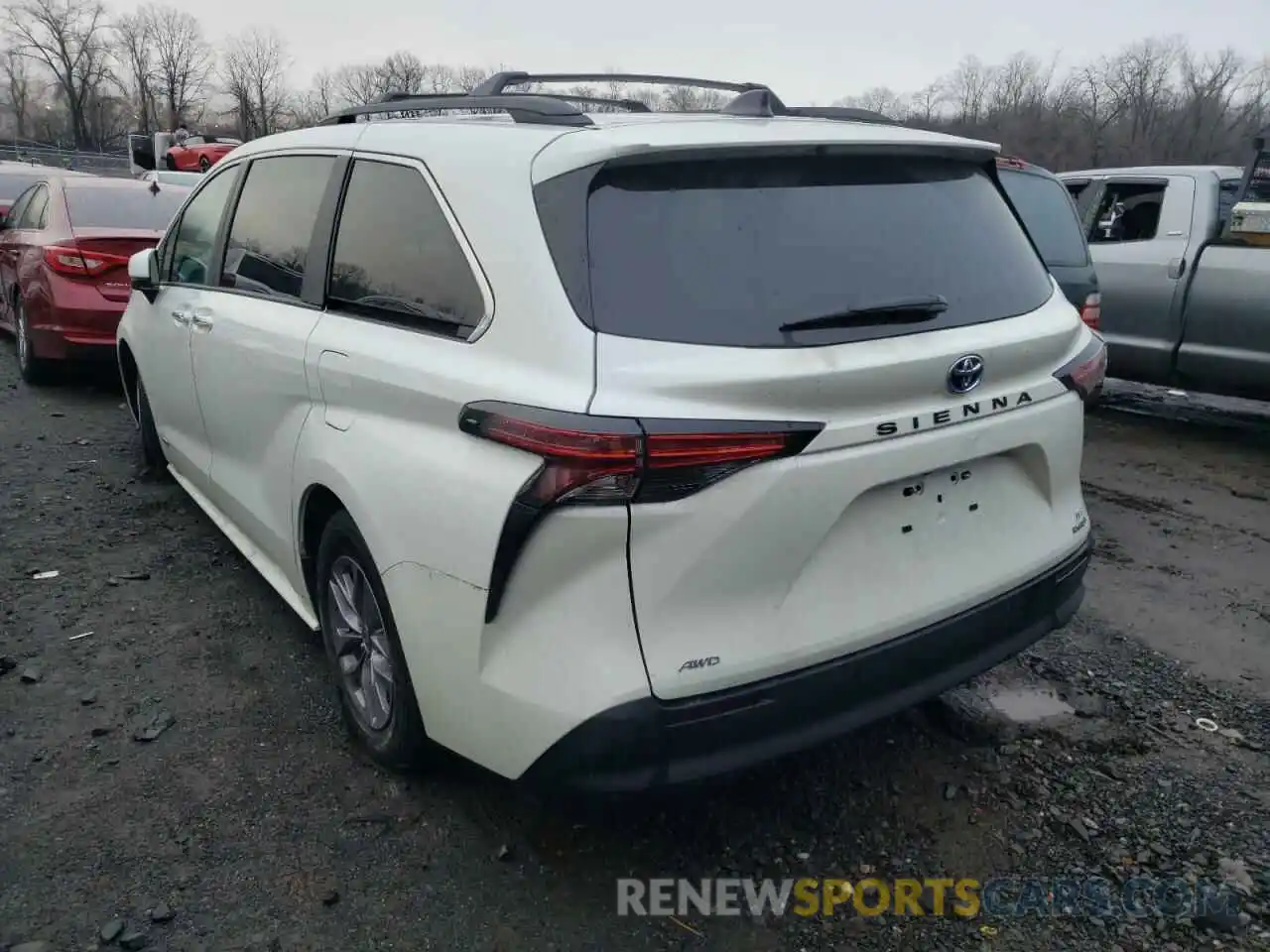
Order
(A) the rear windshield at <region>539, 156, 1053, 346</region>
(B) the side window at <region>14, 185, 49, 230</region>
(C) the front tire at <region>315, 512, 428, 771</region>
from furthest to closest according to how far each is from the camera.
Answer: (B) the side window at <region>14, 185, 49, 230</region>, (C) the front tire at <region>315, 512, 428, 771</region>, (A) the rear windshield at <region>539, 156, 1053, 346</region>

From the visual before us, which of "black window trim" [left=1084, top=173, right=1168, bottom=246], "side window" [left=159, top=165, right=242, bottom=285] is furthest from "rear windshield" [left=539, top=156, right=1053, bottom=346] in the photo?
"black window trim" [left=1084, top=173, right=1168, bottom=246]

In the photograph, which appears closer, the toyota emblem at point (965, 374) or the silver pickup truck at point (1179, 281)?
the toyota emblem at point (965, 374)

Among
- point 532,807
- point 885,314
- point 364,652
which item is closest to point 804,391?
point 885,314

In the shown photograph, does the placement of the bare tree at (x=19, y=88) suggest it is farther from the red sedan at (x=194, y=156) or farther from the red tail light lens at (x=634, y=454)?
the red tail light lens at (x=634, y=454)

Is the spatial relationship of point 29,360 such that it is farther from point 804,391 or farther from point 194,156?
point 194,156

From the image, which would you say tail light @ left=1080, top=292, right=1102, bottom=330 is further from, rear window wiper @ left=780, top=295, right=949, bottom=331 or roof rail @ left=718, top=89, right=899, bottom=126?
rear window wiper @ left=780, top=295, right=949, bottom=331

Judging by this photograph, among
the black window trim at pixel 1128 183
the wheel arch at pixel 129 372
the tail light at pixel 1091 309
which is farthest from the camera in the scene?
the black window trim at pixel 1128 183

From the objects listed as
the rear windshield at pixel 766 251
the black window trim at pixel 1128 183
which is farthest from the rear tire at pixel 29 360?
the black window trim at pixel 1128 183

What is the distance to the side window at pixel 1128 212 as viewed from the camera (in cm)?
752

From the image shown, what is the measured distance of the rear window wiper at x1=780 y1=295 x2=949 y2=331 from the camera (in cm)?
225

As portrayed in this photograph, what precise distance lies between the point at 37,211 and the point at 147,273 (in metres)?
4.60

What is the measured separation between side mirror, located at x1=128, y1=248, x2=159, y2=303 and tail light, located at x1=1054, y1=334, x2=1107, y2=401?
3934 mm

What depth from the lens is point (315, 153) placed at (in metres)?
3.36

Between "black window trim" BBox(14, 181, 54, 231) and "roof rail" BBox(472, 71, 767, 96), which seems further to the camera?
"black window trim" BBox(14, 181, 54, 231)
